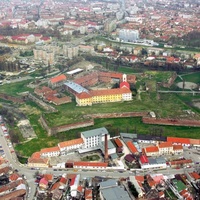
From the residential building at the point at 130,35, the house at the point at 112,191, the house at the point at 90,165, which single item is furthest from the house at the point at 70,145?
the residential building at the point at 130,35

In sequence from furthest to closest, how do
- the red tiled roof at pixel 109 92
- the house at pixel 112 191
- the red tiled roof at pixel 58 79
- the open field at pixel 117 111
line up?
the red tiled roof at pixel 58 79 → the red tiled roof at pixel 109 92 → the open field at pixel 117 111 → the house at pixel 112 191

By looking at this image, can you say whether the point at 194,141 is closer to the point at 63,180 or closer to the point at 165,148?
the point at 165,148

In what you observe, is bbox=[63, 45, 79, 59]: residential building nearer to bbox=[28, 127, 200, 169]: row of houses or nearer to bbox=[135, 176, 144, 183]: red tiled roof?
bbox=[28, 127, 200, 169]: row of houses

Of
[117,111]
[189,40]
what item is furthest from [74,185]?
[189,40]

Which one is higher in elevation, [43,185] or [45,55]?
[45,55]

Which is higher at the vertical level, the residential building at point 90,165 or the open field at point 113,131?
the residential building at point 90,165

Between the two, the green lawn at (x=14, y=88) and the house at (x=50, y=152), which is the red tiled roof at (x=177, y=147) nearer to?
the house at (x=50, y=152)

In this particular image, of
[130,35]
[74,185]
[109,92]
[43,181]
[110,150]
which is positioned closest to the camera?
[74,185]

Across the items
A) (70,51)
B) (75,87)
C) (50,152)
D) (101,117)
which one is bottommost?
(101,117)

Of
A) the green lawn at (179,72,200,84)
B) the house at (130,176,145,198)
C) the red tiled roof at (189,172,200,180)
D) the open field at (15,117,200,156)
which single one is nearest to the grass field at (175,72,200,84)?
the green lawn at (179,72,200,84)
